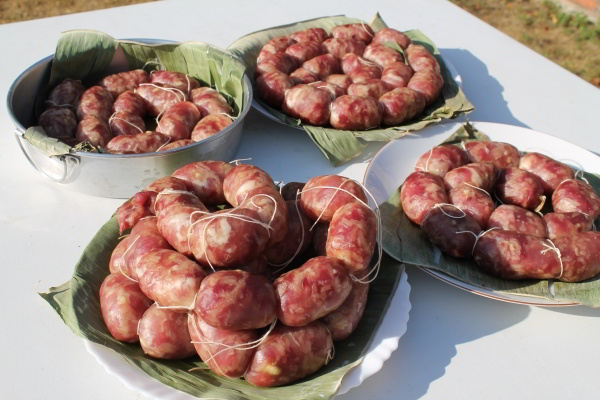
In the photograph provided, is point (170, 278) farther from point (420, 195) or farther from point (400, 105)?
point (400, 105)

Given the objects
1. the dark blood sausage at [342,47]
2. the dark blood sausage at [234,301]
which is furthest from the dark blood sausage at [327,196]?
the dark blood sausage at [342,47]

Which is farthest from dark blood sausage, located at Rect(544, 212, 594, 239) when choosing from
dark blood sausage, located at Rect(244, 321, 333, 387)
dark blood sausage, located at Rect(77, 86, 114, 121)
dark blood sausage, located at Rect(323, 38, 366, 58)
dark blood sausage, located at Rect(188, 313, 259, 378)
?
dark blood sausage, located at Rect(77, 86, 114, 121)

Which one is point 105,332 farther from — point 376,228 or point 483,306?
point 483,306

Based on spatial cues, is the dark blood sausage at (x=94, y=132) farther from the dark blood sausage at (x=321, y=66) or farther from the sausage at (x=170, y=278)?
the dark blood sausage at (x=321, y=66)

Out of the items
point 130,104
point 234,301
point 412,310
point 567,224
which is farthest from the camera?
point 130,104

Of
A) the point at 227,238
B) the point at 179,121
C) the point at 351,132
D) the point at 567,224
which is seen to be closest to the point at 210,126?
the point at 179,121

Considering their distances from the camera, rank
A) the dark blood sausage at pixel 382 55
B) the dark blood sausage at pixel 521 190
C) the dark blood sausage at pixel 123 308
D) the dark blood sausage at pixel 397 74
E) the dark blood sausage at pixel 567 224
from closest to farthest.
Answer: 1. the dark blood sausage at pixel 123 308
2. the dark blood sausage at pixel 567 224
3. the dark blood sausage at pixel 521 190
4. the dark blood sausage at pixel 397 74
5. the dark blood sausage at pixel 382 55

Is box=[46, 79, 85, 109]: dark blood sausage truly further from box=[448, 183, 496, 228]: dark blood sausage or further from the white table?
box=[448, 183, 496, 228]: dark blood sausage
